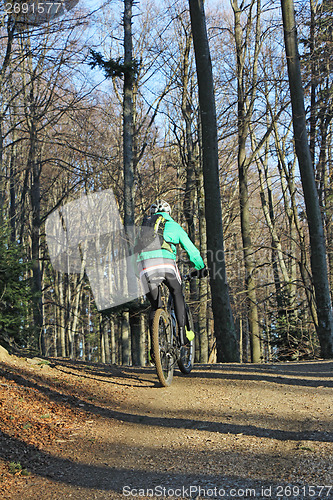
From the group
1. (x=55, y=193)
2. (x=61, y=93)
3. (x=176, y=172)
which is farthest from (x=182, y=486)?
(x=55, y=193)

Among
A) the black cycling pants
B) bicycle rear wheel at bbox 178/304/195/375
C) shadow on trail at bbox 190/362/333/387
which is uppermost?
the black cycling pants

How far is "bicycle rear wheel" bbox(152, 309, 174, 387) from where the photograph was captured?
5527mm

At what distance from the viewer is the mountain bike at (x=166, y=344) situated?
5.54m

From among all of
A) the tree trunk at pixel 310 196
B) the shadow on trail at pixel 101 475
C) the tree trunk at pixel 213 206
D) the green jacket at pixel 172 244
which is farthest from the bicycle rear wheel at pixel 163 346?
the tree trunk at pixel 310 196

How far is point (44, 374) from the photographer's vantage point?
20.6ft

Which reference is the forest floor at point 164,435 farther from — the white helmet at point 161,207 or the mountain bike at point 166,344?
the white helmet at point 161,207

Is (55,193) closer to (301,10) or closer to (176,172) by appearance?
(176,172)

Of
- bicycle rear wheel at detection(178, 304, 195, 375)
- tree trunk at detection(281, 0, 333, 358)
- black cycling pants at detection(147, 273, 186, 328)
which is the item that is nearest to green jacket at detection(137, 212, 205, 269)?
black cycling pants at detection(147, 273, 186, 328)

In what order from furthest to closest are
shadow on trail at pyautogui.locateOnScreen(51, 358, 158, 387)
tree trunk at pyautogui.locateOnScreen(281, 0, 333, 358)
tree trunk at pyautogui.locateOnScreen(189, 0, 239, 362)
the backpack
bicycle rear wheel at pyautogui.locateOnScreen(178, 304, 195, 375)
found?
tree trunk at pyautogui.locateOnScreen(281, 0, 333, 358) → tree trunk at pyautogui.locateOnScreen(189, 0, 239, 362) → shadow on trail at pyautogui.locateOnScreen(51, 358, 158, 387) → bicycle rear wheel at pyautogui.locateOnScreen(178, 304, 195, 375) → the backpack

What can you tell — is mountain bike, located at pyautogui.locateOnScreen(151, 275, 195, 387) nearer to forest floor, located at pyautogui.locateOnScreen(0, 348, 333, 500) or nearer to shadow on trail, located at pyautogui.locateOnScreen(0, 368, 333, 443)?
forest floor, located at pyautogui.locateOnScreen(0, 348, 333, 500)

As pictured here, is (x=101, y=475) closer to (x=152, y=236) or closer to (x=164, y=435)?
(x=164, y=435)

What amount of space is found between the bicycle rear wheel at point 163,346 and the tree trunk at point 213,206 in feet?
9.05

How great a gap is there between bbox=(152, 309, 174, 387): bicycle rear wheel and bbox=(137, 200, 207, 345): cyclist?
0.31 feet

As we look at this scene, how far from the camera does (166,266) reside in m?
5.80
